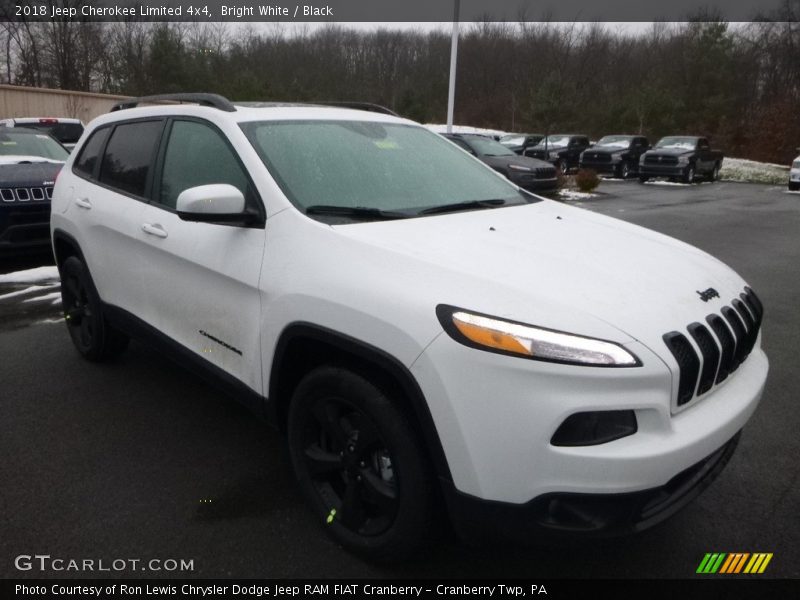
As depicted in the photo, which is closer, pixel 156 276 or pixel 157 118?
pixel 156 276

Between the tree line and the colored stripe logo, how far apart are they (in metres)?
36.2

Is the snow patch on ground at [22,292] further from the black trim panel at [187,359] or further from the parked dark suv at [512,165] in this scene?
the parked dark suv at [512,165]

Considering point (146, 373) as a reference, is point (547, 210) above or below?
above

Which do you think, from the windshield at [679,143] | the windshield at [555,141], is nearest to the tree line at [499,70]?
the windshield at [555,141]

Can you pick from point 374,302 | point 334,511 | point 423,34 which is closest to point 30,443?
point 334,511

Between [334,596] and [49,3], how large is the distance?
38.1 meters

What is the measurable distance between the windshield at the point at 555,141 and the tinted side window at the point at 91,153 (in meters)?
26.7

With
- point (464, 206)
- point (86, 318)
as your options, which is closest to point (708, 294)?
point (464, 206)

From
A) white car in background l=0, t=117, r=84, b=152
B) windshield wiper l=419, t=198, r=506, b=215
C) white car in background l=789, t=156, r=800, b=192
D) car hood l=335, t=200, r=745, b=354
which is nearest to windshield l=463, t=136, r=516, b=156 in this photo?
white car in background l=0, t=117, r=84, b=152

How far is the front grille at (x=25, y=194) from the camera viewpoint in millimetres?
6941

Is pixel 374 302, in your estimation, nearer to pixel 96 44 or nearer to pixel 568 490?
pixel 568 490

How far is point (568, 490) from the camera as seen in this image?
193 cm

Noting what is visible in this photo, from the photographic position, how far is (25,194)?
7.05m

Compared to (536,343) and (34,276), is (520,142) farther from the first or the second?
(536,343)
